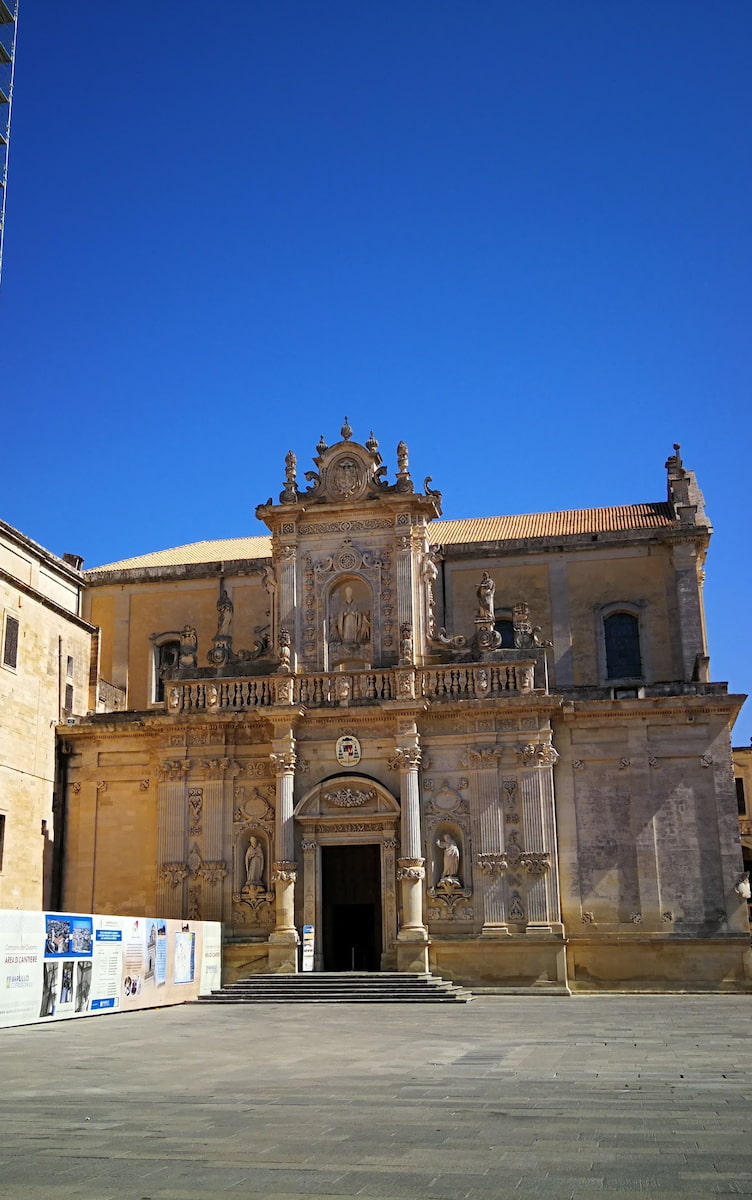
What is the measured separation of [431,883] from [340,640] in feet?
24.6

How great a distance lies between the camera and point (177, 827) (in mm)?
34312

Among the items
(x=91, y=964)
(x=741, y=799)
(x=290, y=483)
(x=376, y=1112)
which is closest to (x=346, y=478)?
(x=290, y=483)

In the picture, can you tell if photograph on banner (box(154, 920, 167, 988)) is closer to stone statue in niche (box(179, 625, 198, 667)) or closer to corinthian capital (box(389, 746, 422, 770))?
corinthian capital (box(389, 746, 422, 770))

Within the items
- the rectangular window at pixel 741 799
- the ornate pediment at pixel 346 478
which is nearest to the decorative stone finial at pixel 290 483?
the ornate pediment at pixel 346 478

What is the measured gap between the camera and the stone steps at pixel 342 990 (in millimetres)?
29455

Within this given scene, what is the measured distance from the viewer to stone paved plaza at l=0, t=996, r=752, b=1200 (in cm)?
848

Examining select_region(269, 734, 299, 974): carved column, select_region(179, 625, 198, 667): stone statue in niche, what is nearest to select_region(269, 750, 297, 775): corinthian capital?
select_region(269, 734, 299, 974): carved column

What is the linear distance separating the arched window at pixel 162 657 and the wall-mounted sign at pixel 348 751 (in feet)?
32.8

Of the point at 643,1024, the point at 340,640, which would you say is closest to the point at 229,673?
the point at 340,640

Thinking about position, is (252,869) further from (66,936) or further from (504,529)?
(504,529)

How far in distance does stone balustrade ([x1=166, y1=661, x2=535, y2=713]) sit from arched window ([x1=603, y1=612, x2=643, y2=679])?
20.0ft

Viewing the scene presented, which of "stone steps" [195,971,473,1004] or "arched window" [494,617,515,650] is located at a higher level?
"arched window" [494,617,515,650]

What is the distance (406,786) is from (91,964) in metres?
11.1

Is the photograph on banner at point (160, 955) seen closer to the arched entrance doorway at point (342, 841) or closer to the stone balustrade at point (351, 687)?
the arched entrance doorway at point (342, 841)
